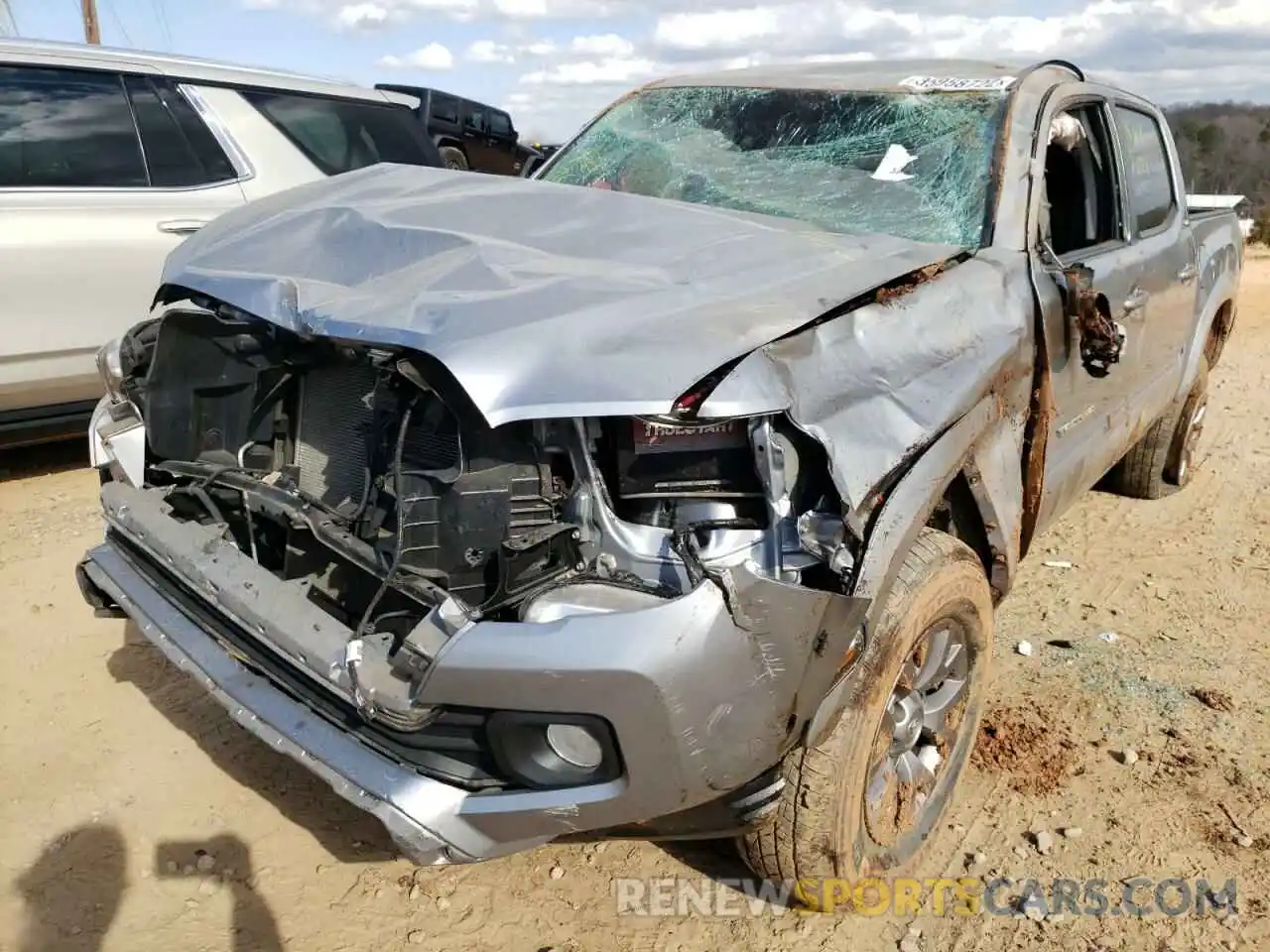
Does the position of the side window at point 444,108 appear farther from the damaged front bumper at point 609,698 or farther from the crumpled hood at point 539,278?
the damaged front bumper at point 609,698

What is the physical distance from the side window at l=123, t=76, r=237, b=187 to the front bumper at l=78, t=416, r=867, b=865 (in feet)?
11.7

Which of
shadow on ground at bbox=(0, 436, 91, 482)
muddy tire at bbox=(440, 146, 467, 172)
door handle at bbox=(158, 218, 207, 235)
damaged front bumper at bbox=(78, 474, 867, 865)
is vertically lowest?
shadow on ground at bbox=(0, 436, 91, 482)

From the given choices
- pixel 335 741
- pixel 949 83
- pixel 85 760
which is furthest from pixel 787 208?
pixel 85 760

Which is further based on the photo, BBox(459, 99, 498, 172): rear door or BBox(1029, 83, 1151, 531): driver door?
BBox(459, 99, 498, 172): rear door

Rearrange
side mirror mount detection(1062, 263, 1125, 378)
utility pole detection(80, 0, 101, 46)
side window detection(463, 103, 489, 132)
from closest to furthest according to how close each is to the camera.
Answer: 1. side mirror mount detection(1062, 263, 1125, 378)
2. side window detection(463, 103, 489, 132)
3. utility pole detection(80, 0, 101, 46)

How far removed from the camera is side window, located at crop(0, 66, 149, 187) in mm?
4516

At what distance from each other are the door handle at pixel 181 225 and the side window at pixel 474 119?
3782 millimetres

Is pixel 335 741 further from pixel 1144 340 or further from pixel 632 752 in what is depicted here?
pixel 1144 340

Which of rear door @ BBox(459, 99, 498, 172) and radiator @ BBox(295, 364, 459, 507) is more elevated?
rear door @ BBox(459, 99, 498, 172)

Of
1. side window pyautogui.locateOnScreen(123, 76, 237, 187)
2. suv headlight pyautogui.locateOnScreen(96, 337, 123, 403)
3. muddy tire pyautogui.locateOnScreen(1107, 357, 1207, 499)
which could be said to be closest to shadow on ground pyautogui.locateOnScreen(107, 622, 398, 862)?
suv headlight pyautogui.locateOnScreen(96, 337, 123, 403)

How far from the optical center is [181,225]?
4.85 m

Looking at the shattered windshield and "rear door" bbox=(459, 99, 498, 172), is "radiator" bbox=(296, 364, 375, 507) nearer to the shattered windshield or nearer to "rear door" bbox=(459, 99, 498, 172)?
the shattered windshield

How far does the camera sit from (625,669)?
178 cm

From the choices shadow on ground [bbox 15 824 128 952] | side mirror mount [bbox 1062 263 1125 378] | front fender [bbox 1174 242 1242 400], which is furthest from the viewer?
front fender [bbox 1174 242 1242 400]
